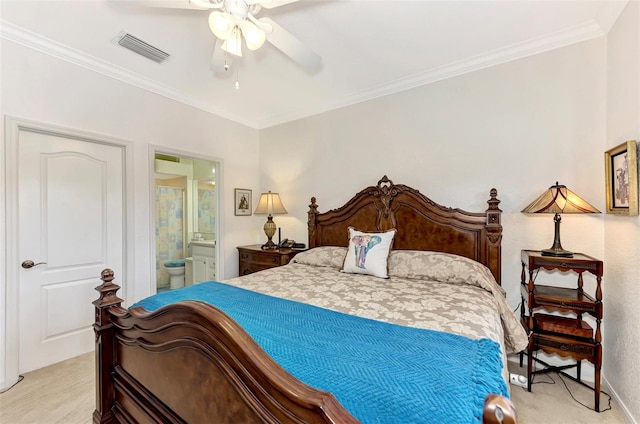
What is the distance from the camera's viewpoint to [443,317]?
142 centimetres

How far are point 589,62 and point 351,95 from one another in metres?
2.11

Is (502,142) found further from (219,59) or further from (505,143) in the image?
(219,59)

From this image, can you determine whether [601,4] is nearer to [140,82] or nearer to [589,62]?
[589,62]

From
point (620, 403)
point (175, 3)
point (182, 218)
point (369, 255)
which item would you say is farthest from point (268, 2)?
point (182, 218)

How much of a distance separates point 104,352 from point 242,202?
2659mm

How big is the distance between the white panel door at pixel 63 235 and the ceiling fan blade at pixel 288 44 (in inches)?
84.3

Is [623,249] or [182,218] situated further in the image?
[182,218]

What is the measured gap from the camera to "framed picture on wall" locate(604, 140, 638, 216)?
166cm

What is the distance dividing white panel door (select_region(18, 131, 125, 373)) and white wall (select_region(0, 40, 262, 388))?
158 millimetres

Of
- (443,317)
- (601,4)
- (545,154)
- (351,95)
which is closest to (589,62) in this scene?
(601,4)

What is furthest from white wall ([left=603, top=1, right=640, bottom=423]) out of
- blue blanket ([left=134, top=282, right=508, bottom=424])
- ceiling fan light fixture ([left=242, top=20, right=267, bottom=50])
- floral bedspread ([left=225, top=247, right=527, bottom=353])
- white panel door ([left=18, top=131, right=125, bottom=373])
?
white panel door ([left=18, top=131, right=125, bottom=373])

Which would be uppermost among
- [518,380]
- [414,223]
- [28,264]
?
[414,223]

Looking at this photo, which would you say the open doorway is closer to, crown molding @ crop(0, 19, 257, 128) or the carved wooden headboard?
crown molding @ crop(0, 19, 257, 128)

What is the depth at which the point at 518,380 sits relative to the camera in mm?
1909
